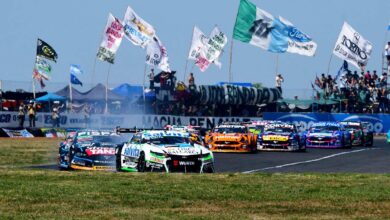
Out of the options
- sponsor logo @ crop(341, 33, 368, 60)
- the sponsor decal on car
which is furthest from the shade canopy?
sponsor logo @ crop(341, 33, 368, 60)

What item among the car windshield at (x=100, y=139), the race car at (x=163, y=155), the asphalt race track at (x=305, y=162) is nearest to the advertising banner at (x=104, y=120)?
the asphalt race track at (x=305, y=162)

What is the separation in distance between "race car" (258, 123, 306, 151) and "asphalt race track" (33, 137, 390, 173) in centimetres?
177

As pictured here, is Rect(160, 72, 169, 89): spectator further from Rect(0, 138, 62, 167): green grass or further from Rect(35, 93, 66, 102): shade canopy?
Rect(0, 138, 62, 167): green grass

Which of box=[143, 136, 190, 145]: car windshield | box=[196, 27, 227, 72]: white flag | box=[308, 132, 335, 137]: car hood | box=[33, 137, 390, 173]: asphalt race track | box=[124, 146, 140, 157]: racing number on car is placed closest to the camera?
box=[124, 146, 140, 157]: racing number on car

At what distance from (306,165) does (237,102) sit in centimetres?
3028

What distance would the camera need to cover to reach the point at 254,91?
207 ft

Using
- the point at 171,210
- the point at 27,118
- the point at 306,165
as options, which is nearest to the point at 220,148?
the point at 306,165

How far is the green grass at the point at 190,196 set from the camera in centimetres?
1560

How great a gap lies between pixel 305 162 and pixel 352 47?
2596cm

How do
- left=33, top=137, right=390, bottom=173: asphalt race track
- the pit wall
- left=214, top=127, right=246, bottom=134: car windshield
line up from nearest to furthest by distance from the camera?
left=33, top=137, right=390, bottom=173: asphalt race track, left=214, top=127, right=246, bottom=134: car windshield, the pit wall

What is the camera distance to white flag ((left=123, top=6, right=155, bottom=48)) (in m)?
55.2

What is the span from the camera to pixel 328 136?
47.7 meters

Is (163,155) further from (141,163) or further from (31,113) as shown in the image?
(31,113)

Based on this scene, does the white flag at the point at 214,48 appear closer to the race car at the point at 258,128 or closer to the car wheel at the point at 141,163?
the race car at the point at 258,128
